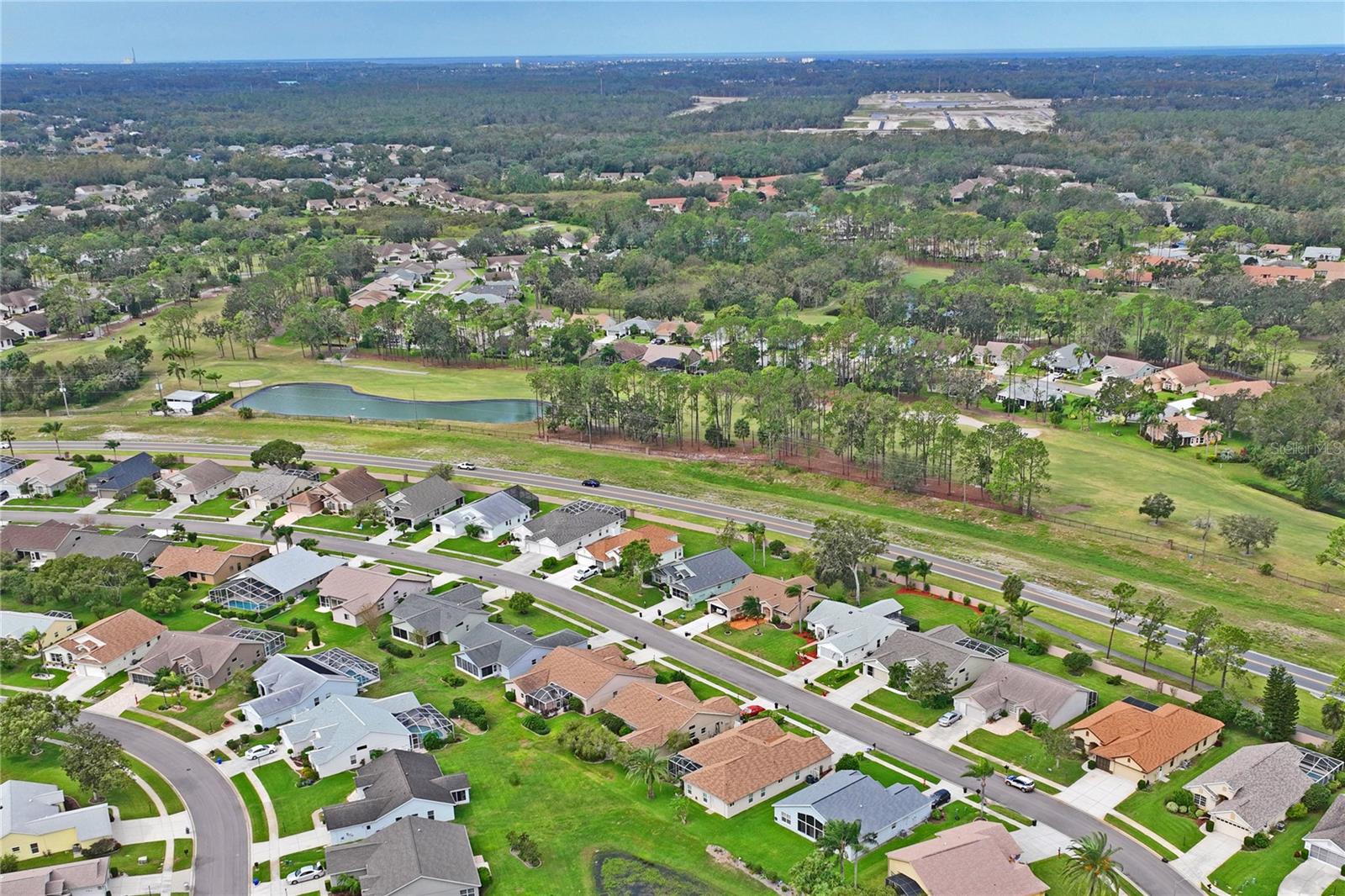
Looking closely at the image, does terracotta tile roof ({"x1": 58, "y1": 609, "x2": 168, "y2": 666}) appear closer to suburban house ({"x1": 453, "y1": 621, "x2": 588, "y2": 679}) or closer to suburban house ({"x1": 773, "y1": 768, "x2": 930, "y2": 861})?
suburban house ({"x1": 453, "y1": 621, "x2": 588, "y2": 679})

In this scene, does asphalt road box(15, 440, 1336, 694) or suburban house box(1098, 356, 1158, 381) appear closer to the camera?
asphalt road box(15, 440, 1336, 694)

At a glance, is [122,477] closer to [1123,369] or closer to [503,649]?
[503,649]

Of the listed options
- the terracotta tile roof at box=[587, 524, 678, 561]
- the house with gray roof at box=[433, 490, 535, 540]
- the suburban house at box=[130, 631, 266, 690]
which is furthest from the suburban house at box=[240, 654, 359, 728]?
the house with gray roof at box=[433, 490, 535, 540]

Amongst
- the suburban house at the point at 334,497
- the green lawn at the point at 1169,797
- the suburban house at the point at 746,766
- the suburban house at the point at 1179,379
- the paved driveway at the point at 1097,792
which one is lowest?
the paved driveway at the point at 1097,792

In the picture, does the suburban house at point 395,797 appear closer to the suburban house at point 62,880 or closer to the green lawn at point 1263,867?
the suburban house at point 62,880

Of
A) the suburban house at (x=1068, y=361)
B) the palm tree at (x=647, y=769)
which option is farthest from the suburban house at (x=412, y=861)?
the suburban house at (x=1068, y=361)

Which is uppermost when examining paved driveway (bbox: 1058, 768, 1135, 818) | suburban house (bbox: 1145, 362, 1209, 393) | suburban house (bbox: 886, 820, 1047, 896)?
suburban house (bbox: 1145, 362, 1209, 393)
